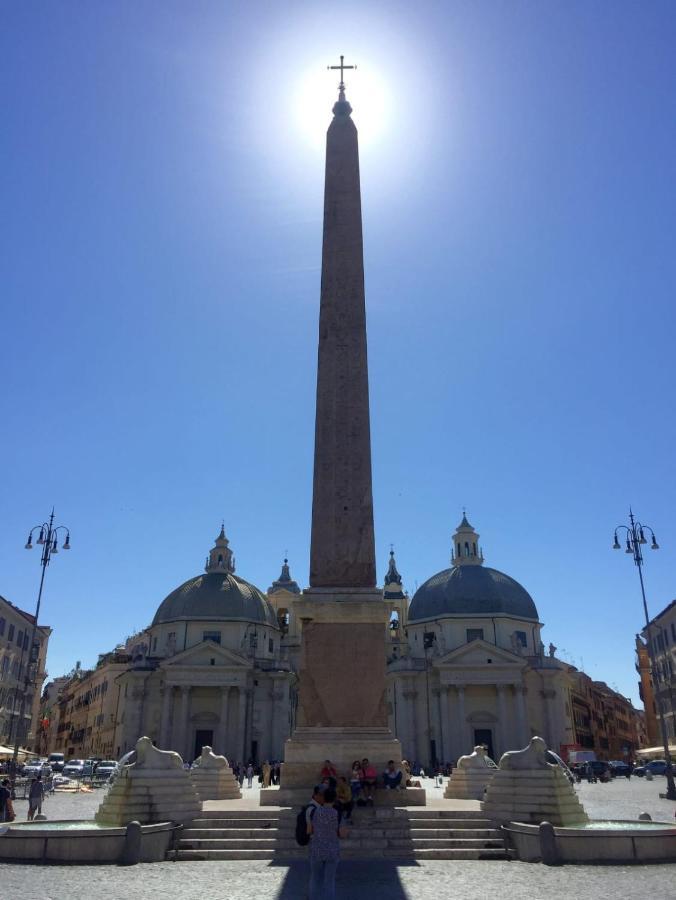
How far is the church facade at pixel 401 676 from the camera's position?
59.1 m

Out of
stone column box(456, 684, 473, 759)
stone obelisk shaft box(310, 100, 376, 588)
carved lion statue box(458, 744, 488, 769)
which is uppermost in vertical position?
stone obelisk shaft box(310, 100, 376, 588)

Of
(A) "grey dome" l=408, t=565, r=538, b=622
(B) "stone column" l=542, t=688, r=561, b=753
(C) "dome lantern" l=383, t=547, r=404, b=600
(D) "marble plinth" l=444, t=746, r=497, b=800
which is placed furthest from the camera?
(C) "dome lantern" l=383, t=547, r=404, b=600

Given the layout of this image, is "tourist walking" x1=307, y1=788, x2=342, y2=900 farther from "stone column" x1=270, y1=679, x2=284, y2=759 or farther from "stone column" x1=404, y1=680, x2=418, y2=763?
"stone column" x1=270, y1=679, x2=284, y2=759

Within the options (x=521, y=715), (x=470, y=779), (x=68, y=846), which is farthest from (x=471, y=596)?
(x=68, y=846)

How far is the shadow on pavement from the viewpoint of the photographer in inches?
386

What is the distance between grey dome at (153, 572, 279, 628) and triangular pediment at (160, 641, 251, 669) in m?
4.27

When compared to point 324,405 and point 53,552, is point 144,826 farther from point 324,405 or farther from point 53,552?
point 53,552

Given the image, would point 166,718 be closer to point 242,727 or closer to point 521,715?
point 242,727

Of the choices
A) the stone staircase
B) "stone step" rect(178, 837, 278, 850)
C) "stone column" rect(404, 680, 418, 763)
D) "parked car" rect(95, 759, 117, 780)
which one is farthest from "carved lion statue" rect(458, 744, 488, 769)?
"stone column" rect(404, 680, 418, 763)

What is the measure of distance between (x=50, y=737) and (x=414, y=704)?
263 feet

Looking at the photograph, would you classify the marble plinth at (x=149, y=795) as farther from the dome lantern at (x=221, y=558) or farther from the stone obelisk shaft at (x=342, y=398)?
the dome lantern at (x=221, y=558)

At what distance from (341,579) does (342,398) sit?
4.03 metres

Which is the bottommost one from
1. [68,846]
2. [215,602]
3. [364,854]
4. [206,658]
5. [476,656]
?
[364,854]

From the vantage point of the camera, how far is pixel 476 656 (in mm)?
59688
